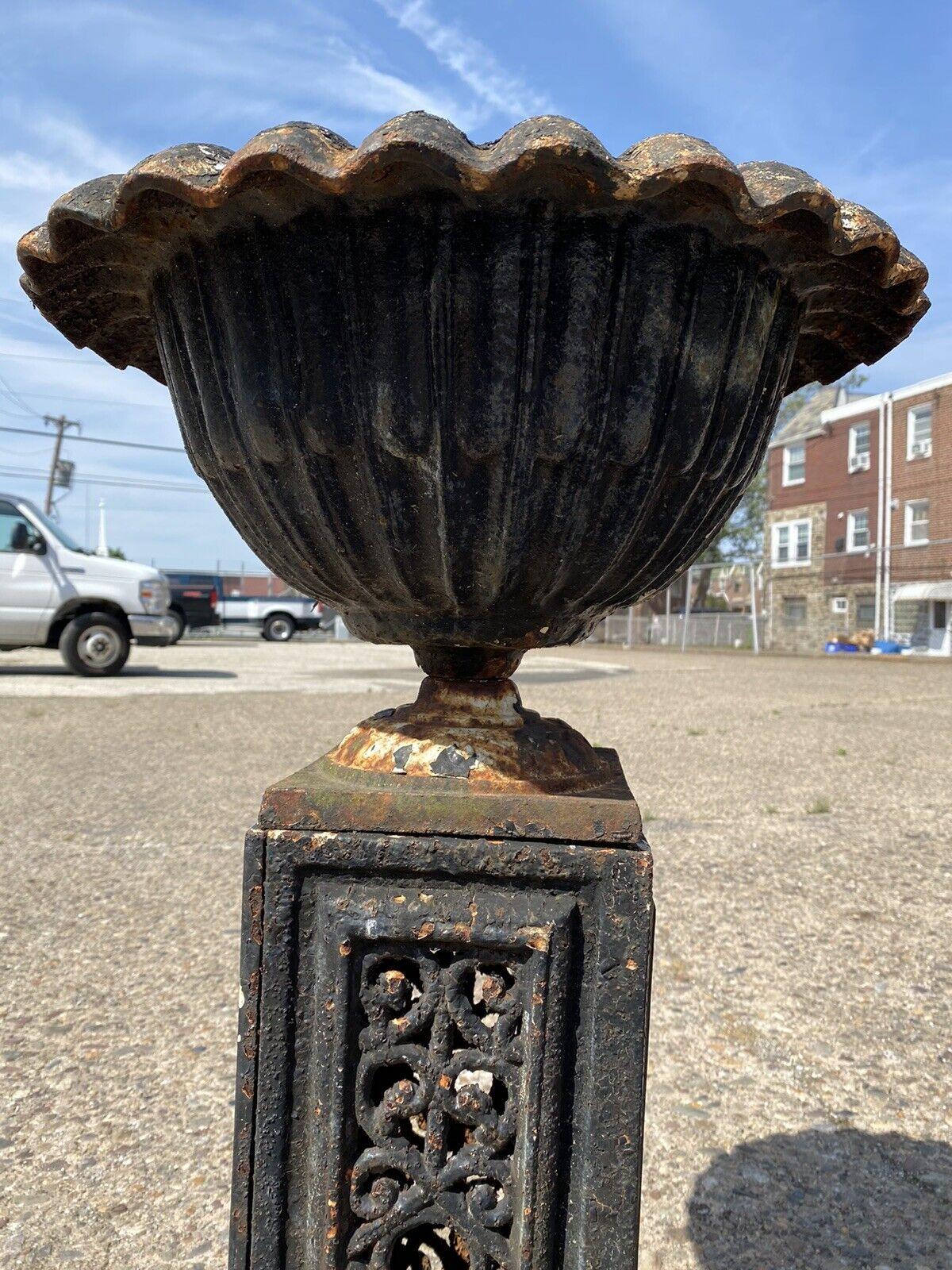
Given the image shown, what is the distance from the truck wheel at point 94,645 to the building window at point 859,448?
21409mm

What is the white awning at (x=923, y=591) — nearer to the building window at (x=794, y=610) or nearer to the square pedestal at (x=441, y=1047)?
the building window at (x=794, y=610)

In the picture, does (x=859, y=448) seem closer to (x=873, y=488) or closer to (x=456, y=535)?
(x=873, y=488)

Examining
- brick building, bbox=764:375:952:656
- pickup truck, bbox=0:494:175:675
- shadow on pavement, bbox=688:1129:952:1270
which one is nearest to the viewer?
shadow on pavement, bbox=688:1129:952:1270

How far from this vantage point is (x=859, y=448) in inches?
1005

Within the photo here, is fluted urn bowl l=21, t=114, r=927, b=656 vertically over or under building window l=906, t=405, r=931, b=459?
under

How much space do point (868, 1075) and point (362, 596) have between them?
1805 mm

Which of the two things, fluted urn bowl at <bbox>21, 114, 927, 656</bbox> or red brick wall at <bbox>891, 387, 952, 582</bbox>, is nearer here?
fluted urn bowl at <bbox>21, 114, 927, 656</bbox>

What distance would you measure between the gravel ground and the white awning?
1813cm

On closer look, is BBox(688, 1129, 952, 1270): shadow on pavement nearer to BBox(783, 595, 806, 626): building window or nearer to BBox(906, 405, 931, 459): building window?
BBox(906, 405, 931, 459): building window

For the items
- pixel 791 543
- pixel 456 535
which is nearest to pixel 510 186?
pixel 456 535

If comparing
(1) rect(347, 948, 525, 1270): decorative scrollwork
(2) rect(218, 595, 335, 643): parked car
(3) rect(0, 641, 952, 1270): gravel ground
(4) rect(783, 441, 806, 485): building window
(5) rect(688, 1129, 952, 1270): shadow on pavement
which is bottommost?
(5) rect(688, 1129, 952, 1270): shadow on pavement

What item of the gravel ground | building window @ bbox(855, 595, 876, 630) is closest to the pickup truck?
the gravel ground

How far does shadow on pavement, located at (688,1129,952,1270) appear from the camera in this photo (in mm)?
1571

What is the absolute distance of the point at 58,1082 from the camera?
79.8 inches
